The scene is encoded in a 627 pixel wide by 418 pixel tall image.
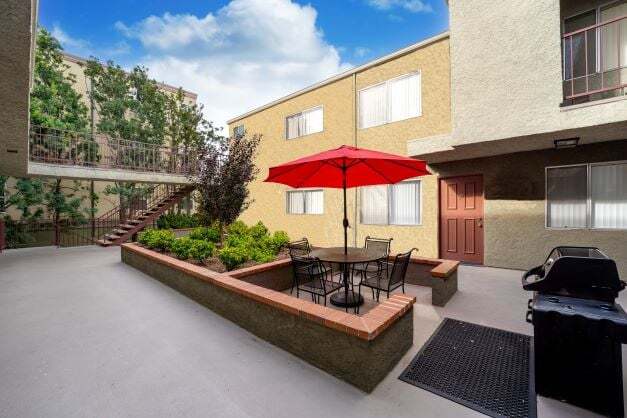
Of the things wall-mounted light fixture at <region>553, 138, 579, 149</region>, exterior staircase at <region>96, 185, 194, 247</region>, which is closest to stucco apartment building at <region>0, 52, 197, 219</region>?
exterior staircase at <region>96, 185, 194, 247</region>

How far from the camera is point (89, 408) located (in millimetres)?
2398

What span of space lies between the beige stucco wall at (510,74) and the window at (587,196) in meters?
1.00

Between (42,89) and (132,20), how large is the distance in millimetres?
5665

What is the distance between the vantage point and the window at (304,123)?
10898 millimetres

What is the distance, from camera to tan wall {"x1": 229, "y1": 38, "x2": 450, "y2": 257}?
26.0 feet

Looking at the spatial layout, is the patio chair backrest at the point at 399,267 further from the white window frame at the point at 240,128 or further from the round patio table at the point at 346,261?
the white window frame at the point at 240,128

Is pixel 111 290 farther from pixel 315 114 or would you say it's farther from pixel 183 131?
pixel 183 131

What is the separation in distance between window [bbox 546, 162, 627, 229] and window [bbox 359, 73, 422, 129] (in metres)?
3.95

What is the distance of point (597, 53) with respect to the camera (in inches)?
228

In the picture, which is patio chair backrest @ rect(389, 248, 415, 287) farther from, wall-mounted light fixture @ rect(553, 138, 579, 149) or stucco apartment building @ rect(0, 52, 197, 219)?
stucco apartment building @ rect(0, 52, 197, 219)

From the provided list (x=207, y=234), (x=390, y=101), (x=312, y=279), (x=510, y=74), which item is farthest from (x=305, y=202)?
(x=510, y=74)

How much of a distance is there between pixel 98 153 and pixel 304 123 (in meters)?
10.1

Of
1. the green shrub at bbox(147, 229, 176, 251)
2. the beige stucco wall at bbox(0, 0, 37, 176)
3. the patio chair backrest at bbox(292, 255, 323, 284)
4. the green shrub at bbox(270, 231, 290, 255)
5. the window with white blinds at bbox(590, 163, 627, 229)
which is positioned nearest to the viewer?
the beige stucco wall at bbox(0, 0, 37, 176)

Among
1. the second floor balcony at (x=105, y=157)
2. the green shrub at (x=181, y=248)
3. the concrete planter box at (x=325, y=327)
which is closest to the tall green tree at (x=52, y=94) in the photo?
the second floor balcony at (x=105, y=157)
